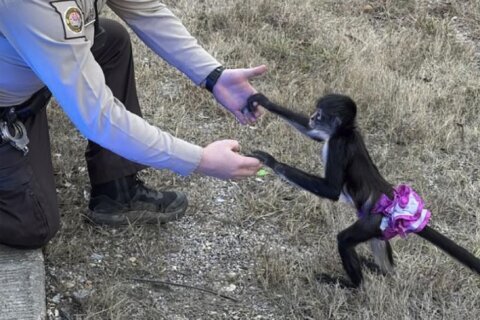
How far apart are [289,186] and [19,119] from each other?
4.86 ft

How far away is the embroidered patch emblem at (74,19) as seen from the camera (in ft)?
8.38

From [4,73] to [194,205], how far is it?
50.6 inches

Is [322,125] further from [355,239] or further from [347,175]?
[355,239]

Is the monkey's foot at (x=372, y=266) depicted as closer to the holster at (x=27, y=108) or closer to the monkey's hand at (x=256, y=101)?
the monkey's hand at (x=256, y=101)

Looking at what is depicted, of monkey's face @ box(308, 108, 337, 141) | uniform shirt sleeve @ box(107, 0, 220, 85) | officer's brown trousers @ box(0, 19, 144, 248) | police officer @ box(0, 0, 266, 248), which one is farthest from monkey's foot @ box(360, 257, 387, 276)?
officer's brown trousers @ box(0, 19, 144, 248)

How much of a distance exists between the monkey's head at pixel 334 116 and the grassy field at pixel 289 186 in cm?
68

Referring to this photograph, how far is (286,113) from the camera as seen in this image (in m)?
3.29

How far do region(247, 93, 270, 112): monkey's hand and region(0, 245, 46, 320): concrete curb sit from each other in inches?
44.6

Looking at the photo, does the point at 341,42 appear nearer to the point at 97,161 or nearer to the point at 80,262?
the point at 97,161

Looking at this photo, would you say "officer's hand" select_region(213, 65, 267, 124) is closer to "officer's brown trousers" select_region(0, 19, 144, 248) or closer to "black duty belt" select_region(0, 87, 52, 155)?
"officer's brown trousers" select_region(0, 19, 144, 248)

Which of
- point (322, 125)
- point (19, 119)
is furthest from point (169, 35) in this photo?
point (322, 125)

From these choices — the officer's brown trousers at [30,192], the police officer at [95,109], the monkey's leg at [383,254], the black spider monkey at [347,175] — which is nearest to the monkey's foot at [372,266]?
the monkey's leg at [383,254]

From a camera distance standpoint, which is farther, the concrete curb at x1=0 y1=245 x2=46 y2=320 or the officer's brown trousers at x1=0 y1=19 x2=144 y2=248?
the officer's brown trousers at x1=0 y1=19 x2=144 y2=248

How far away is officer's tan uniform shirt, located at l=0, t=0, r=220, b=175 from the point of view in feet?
8.25
